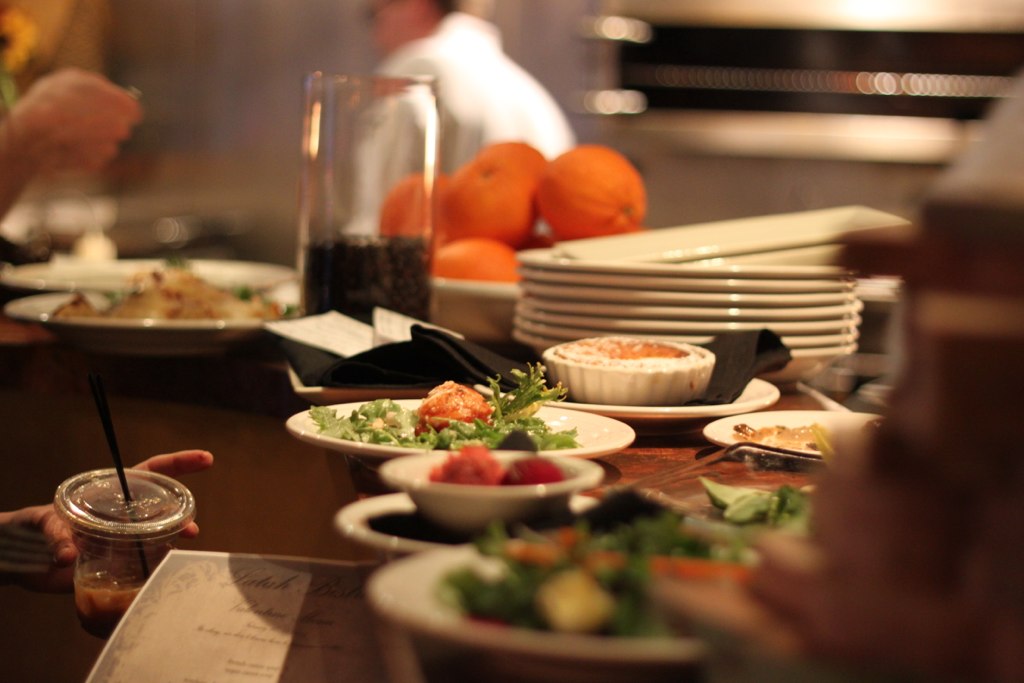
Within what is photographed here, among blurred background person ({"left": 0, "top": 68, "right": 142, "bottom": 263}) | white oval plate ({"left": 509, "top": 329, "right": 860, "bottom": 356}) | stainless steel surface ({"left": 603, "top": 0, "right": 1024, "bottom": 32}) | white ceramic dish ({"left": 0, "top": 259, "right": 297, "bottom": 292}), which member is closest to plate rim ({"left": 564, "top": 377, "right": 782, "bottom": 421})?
white oval plate ({"left": 509, "top": 329, "right": 860, "bottom": 356})

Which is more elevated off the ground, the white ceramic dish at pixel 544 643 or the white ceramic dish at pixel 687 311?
the white ceramic dish at pixel 544 643

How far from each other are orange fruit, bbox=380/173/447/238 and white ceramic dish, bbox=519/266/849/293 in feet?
1.32

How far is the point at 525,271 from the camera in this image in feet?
6.17

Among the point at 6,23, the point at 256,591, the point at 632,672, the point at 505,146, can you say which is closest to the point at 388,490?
the point at 256,591

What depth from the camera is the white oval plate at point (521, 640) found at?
21.7 inches

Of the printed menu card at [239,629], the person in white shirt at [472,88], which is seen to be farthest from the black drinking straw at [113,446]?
the person in white shirt at [472,88]

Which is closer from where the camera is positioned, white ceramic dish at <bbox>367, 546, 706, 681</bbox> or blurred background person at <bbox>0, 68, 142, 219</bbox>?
white ceramic dish at <bbox>367, 546, 706, 681</bbox>

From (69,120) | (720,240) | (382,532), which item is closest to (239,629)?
(382,532)

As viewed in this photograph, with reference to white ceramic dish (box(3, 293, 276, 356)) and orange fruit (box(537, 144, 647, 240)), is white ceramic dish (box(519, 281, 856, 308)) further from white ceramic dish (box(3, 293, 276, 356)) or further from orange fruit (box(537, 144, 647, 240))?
white ceramic dish (box(3, 293, 276, 356))

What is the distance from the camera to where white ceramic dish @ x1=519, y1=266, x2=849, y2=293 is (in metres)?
1.78

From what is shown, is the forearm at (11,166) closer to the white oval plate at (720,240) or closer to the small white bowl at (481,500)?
the white oval plate at (720,240)

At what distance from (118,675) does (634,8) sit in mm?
4162

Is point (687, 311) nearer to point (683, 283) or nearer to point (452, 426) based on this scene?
point (683, 283)

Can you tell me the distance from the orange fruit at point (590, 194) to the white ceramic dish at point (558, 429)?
75 centimetres
